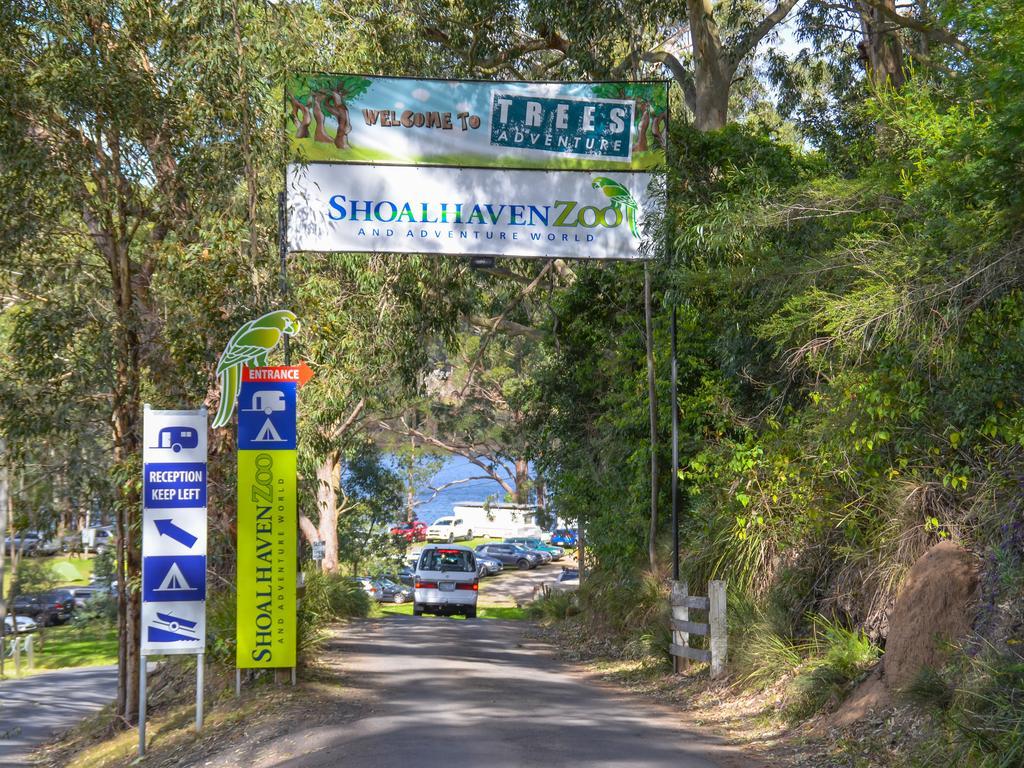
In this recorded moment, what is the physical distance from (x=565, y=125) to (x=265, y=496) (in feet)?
20.9

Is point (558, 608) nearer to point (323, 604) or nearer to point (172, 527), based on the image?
point (323, 604)

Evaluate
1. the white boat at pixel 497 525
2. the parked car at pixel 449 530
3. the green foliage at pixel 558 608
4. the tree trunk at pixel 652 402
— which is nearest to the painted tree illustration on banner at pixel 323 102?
the tree trunk at pixel 652 402

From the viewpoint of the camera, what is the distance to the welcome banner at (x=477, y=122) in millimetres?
14500

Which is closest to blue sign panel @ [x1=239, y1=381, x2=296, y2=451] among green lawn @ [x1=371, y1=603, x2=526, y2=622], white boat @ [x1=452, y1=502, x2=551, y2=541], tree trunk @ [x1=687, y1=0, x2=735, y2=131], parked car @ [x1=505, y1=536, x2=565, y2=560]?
tree trunk @ [x1=687, y1=0, x2=735, y2=131]

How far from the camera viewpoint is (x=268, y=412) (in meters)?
12.4

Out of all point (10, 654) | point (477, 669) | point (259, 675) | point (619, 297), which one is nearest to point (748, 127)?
point (619, 297)

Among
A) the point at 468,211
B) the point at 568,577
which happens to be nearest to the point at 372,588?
the point at 568,577

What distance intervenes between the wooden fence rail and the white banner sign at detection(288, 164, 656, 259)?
4399 millimetres

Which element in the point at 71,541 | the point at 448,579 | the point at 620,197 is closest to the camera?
the point at 620,197

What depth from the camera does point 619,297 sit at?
18844 mm

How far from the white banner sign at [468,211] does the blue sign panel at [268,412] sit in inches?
100

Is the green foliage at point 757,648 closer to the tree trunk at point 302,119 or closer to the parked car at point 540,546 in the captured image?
the tree trunk at point 302,119

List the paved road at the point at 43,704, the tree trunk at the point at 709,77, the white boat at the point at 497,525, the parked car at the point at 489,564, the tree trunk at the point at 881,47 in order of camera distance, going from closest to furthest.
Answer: the paved road at the point at 43,704
the tree trunk at the point at 709,77
the tree trunk at the point at 881,47
the parked car at the point at 489,564
the white boat at the point at 497,525

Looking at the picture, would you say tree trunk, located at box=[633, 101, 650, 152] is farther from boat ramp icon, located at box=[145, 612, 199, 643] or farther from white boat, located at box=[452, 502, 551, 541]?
white boat, located at box=[452, 502, 551, 541]
